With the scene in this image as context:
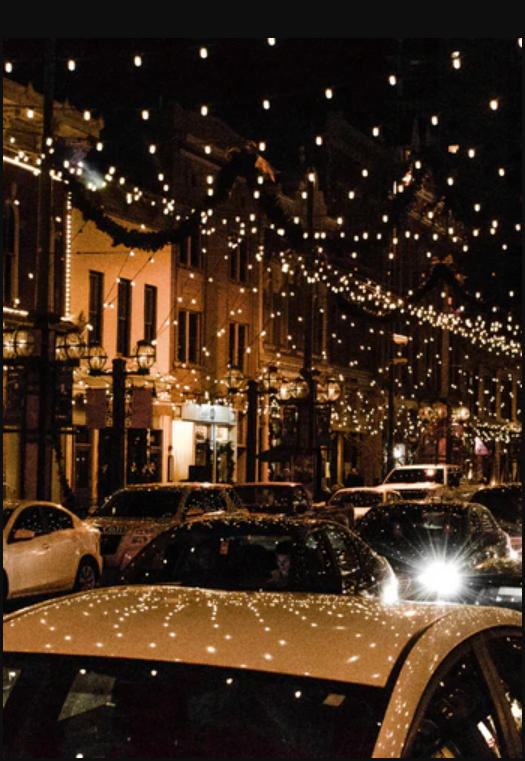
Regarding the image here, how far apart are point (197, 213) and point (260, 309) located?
19.0 meters

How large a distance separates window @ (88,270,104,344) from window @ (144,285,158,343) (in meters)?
2.68

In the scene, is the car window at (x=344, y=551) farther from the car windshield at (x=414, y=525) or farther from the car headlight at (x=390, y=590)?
the car windshield at (x=414, y=525)

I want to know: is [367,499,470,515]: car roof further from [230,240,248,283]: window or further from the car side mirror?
[230,240,248,283]: window

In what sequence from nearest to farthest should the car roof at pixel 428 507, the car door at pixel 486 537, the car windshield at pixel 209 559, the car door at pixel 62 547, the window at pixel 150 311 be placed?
the car windshield at pixel 209 559 < the car door at pixel 486 537 < the car roof at pixel 428 507 < the car door at pixel 62 547 < the window at pixel 150 311

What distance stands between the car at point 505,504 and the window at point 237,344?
1991 cm

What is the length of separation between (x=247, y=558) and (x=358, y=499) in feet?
68.0

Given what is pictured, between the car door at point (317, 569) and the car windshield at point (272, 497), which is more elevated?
the car door at point (317, 569)

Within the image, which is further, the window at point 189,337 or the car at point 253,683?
the window at point 189,337

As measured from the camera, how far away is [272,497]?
26.7 meters

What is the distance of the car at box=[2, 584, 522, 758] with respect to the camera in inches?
154

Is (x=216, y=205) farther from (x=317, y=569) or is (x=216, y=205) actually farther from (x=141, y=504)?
(x=317, y=569)

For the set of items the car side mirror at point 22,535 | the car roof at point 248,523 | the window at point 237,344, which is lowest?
the car side mirror at point 22,535

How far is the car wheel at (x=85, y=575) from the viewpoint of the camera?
19938 mm

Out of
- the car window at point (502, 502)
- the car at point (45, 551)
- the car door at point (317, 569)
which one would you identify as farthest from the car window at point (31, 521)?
the car door at point (317, 569)
